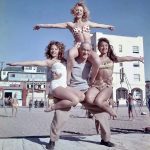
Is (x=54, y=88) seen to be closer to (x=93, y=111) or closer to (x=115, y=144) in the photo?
(x=93, y=111)

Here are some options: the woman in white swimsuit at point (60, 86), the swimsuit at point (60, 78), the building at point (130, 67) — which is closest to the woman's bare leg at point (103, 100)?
the woman in white swimsuit at point (60, 86)

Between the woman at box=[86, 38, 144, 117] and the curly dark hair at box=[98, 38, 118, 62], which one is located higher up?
the curly dark hair at box=[98, 38, 118, 62]

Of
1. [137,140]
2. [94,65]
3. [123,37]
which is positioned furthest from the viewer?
[123,37]

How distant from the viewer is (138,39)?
31766 millimetres

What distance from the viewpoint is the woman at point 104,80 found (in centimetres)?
308

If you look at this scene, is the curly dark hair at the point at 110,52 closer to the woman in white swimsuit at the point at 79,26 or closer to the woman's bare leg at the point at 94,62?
the woman in white swimsuit at the point at 79,26

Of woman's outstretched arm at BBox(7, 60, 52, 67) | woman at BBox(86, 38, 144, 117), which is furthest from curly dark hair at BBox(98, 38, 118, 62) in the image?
woman's outstretched arm at BBox(7, 60, 52, 67)

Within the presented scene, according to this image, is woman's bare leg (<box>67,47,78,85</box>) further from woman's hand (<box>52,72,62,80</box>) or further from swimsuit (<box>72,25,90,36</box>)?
swimsuit (<box>72,25,90,36</box>)

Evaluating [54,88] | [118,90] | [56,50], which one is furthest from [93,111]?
[118,90]

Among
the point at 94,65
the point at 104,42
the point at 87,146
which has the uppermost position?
the point at 104,42

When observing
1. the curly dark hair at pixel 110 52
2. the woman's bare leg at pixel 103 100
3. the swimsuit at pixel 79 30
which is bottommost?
the woman's bare leg at pixel 103 100

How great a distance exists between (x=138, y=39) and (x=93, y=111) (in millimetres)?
29539

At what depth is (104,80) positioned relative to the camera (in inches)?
131

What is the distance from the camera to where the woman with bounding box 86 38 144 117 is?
3.08m
